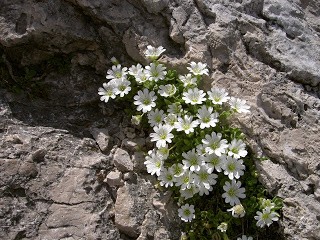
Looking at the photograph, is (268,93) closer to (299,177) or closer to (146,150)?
(299,177)

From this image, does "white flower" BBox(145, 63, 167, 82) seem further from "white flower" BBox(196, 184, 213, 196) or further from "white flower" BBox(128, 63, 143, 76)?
"white flower" BBox(196, 184, 213, 196)

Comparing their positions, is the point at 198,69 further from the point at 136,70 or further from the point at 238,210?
the point at 238,210

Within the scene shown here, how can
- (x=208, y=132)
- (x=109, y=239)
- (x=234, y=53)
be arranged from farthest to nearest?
(x=234, y=53), (x=208, y=132), (x=109, y=239)

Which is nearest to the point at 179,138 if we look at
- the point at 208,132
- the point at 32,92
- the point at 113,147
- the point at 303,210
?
the point at 208,132

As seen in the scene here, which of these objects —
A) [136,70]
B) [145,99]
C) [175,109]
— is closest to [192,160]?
[175,109]

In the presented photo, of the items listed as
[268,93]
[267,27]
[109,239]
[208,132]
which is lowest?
[109,239]

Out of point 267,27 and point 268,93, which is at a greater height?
point 267,27
